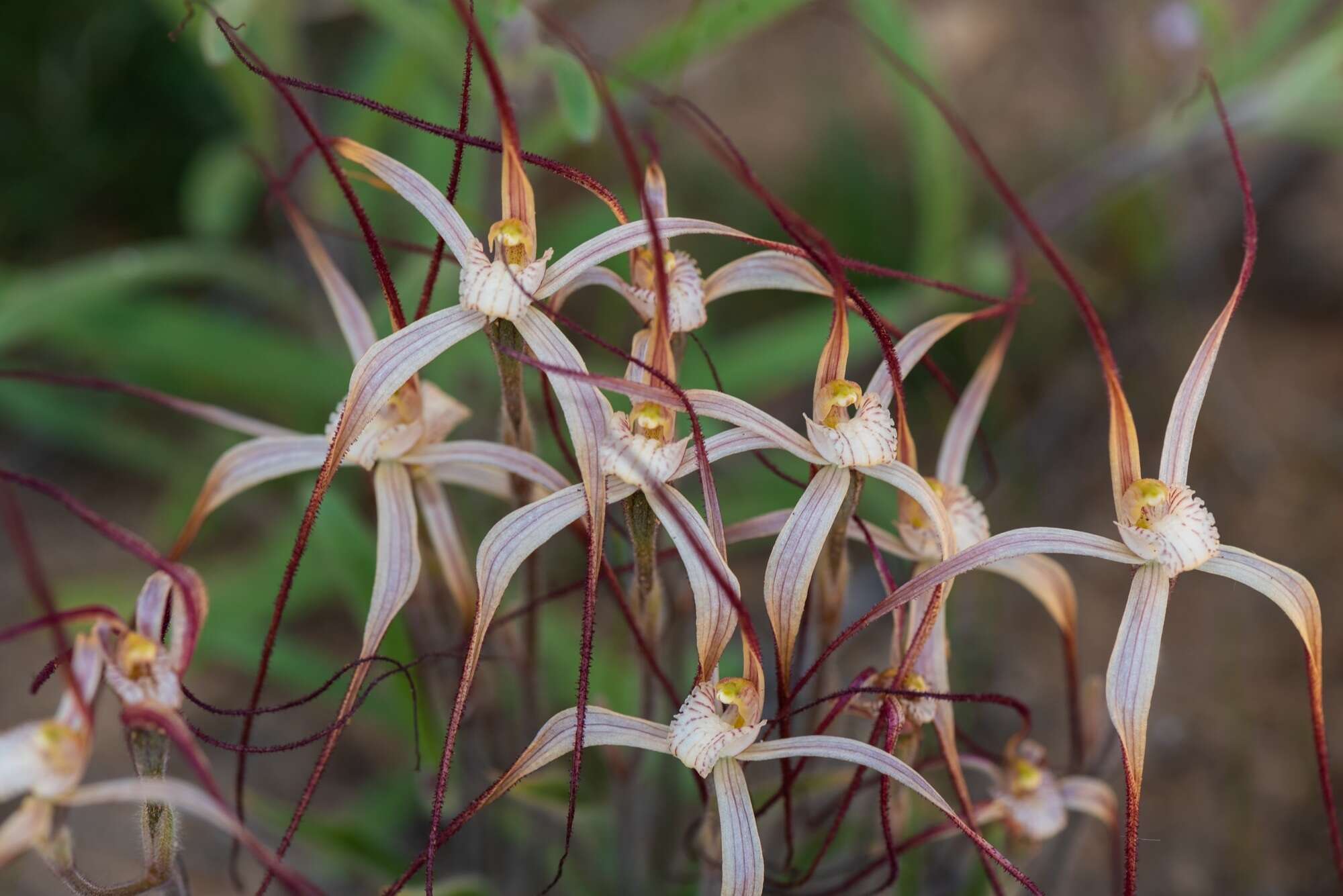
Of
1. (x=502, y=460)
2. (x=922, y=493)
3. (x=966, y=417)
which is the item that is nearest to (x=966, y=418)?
(x=966, y=417)

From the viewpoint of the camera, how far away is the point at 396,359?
0.42 m

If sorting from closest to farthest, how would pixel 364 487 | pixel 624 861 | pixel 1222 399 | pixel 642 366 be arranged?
1. pixel 642 366
2. pixel 624 861
3. pixel 364 487
4. pixel 1222 399

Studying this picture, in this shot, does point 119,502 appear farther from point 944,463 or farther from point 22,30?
point 944,463

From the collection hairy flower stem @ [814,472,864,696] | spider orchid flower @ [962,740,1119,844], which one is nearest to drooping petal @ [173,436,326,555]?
hairy flower stem @ [814,472,864,696]

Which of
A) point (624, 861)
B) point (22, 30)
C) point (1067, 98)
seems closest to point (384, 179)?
point (624, 861)

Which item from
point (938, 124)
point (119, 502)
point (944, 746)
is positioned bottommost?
point (944, 746)

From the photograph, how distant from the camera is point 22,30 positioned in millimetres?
1356

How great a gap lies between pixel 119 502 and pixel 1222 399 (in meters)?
1.15

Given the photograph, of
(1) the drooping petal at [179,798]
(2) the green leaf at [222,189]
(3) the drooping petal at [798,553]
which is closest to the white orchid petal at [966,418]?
(3) the drooping petal at [798,553]

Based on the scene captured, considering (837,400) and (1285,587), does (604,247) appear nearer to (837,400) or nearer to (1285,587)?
(837,400)

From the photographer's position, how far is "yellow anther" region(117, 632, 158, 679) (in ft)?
1.26

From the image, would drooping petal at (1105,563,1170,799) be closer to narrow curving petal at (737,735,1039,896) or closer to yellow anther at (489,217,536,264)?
narrow curving petal at (737,735,1039,896)

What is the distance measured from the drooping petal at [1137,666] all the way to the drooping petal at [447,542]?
10.1 inches

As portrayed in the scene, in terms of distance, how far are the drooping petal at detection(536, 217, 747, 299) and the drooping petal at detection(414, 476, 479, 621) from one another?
12 cm
